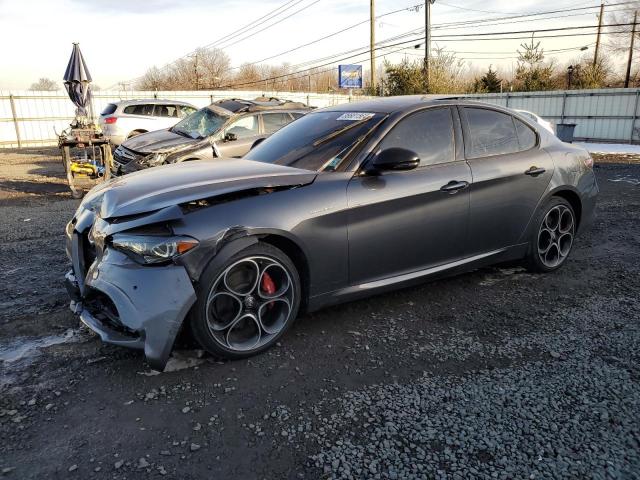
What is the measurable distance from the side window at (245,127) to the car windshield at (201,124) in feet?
0.82

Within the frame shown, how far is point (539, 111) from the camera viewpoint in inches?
930

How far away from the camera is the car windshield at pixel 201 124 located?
29.5 ft

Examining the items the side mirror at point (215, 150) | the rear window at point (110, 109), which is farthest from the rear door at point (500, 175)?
the rear window at point (110, 109)

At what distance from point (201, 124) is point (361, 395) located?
25.8ft

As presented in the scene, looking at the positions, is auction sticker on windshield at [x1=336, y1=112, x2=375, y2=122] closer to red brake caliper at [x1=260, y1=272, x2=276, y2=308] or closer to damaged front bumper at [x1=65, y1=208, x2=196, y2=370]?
red brake caliper at [x1=260, y1=272, x2=276, y2=308]

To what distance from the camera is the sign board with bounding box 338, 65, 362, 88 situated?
43419 mm

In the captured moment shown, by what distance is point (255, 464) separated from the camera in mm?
2193

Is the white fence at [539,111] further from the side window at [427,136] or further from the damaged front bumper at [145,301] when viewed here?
the damaged front bumper at [145,301]

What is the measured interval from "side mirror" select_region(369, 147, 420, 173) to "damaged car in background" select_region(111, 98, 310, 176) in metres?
4.92

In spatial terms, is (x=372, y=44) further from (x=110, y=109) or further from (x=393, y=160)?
(x=393, y=160)

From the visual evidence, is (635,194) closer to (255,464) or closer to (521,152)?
(521,152)

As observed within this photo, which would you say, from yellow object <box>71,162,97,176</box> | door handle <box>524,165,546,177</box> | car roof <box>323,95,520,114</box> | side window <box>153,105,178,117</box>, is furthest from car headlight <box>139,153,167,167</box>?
side window <box>153,105,178,117</box>

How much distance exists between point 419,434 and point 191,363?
4.80 ft

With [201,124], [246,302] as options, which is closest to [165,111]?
[201,124]
